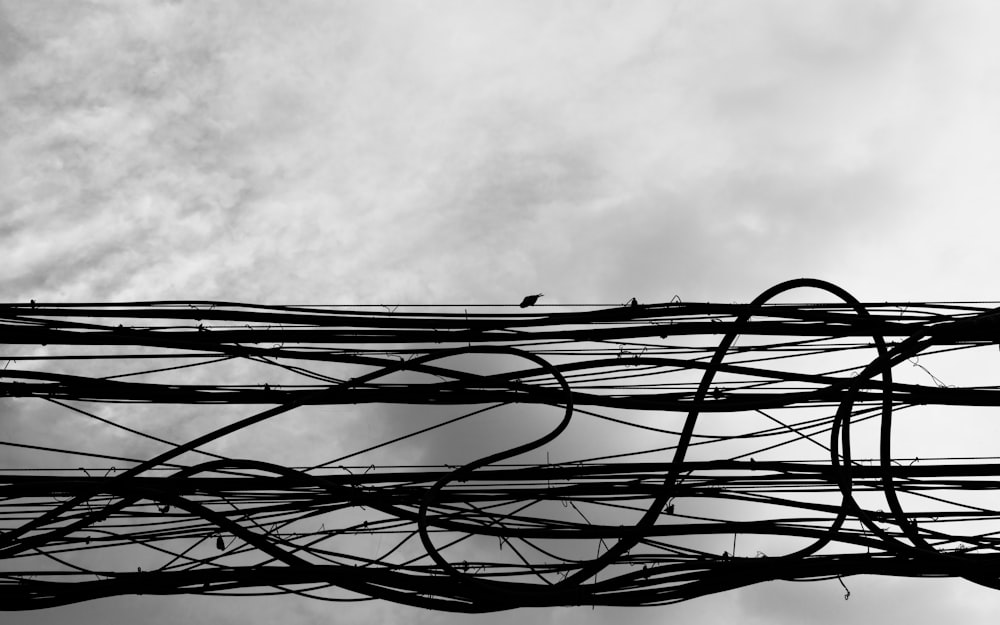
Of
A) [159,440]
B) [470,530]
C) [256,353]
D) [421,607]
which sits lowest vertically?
[421,607]

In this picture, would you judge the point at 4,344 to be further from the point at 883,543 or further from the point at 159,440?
the point at 883,543

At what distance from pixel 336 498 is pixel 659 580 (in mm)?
1828

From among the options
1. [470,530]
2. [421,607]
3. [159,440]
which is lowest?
[421,607]

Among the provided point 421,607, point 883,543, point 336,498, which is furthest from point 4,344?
point 883,543

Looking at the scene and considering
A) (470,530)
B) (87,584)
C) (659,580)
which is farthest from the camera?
(470,530)

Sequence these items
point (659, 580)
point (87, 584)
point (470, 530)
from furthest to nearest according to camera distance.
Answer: point (470, 530), point (659, 580), point (87, 584)

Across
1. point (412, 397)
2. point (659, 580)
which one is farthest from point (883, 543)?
point (412, 397)

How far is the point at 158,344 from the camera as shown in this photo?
4672 mm

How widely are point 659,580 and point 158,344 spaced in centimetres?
300

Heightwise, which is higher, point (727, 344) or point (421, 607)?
point (727, 344)

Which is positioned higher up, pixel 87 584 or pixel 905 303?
pixel 905 303

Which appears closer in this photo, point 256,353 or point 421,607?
point 421,607

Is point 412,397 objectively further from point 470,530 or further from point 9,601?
point 9,601

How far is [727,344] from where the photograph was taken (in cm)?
486
